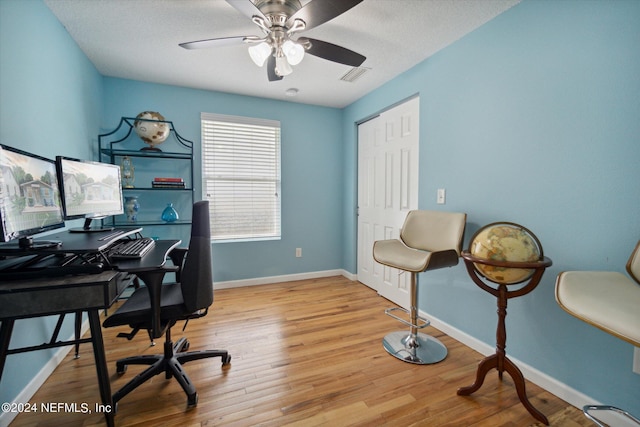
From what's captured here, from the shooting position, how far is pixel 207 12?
1.84m

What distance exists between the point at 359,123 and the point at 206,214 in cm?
261

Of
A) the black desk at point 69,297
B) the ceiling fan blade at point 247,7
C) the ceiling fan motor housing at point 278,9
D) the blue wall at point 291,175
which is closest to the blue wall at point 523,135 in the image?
the black desk at point 69,297

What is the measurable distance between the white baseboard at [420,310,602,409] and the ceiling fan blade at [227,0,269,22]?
2555mm

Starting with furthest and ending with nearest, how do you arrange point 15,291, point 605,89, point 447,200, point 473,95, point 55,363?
1. point 447,200
2. point 473,95
3. point 55,363
4. point 605,89
5. point 15,291

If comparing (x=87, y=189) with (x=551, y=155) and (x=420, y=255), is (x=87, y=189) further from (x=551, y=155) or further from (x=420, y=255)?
(x=551, y=155)

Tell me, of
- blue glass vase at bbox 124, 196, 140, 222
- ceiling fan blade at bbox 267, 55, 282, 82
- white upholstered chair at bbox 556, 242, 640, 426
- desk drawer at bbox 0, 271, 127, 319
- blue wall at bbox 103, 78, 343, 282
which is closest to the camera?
white upholstered chair at bbox 556, 242, 640, 426

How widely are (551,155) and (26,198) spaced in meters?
2.69

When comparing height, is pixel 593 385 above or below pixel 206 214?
below

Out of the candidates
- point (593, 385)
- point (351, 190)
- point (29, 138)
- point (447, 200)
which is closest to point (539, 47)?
point (447, 200)

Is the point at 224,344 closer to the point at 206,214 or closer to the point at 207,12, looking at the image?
the point at 206,214

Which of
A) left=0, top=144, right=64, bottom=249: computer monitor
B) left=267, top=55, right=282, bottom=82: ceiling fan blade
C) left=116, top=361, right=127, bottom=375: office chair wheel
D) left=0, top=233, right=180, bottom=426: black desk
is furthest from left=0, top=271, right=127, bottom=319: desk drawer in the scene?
left=267, top=55, right=282, bottom=82: ceiling fan blade

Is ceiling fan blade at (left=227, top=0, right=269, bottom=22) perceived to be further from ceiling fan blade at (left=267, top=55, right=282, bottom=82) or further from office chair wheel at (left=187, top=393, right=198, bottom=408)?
office chair wheel at (left=187, top=393, right=198, bottom=408)

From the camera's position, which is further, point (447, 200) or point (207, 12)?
point (447, 200)

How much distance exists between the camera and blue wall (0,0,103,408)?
141 centimetres
